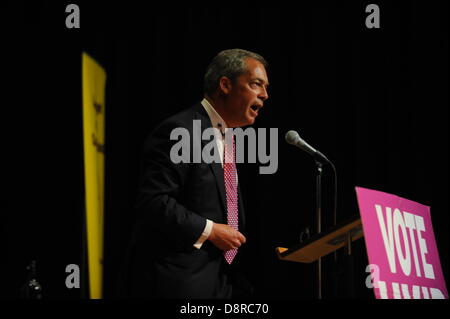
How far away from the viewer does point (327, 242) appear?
7.27 ft

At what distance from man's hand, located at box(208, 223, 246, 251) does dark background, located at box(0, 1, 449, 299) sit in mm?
1574

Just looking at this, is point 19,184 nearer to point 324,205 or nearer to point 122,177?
point 122,177

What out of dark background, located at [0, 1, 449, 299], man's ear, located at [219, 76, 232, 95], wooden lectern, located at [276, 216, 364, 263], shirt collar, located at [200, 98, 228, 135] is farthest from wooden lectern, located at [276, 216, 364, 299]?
dark background, located at [0, 1, 449, 299]

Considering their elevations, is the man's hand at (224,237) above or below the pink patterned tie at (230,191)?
below

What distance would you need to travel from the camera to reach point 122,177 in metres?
4.08

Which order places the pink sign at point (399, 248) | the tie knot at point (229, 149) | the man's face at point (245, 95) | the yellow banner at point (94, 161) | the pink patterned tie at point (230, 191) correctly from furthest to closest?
the yellow banner at point (94, 161)
the man's face at point (245, 95)
the tie knot at point (229, 149)
the pink patterned tie at point (230, 191)
the pink sign at point (399, 248)

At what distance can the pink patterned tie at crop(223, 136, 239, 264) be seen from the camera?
98.3 inches

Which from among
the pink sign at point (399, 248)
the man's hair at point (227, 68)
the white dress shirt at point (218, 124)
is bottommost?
the pink sign at point (399, 248)

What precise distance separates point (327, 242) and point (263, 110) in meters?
1.86

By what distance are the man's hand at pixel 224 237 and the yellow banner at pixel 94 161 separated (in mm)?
1429

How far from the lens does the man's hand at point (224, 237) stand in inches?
90.0

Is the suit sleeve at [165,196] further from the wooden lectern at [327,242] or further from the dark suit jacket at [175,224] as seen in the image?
the wooden lectern at [327,242]

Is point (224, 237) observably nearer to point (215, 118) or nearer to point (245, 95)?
point (215, 118)

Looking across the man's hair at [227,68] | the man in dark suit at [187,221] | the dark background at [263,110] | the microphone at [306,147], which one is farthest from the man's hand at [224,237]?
the dark background at [263,110]
